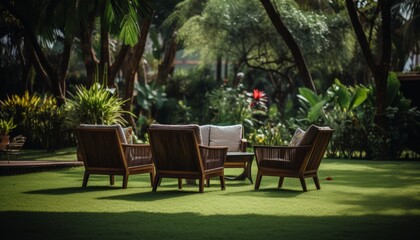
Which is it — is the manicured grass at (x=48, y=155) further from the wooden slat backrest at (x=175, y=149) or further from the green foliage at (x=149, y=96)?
the green foliage at (x=149, y=96)

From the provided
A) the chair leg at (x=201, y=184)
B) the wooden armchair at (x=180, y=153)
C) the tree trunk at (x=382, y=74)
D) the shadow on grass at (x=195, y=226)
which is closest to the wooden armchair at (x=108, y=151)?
the wooden armchair at (x=180, y=153)

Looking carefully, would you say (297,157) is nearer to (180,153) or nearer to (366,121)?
(180,153)

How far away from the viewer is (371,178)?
11719 mm

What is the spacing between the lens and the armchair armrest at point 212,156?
375 inches

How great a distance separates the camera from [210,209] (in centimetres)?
778

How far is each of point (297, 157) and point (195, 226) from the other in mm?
3408

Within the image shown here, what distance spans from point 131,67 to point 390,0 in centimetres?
705

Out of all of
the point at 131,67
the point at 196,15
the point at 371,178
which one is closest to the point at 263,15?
the point at 196,15

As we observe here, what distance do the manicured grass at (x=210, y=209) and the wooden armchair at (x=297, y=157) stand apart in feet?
0.88

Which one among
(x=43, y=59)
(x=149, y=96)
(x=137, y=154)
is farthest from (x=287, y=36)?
(x=149, y=96)

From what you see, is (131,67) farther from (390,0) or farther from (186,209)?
(186,209)

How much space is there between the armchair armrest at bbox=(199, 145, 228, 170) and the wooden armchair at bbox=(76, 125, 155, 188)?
1.06 m

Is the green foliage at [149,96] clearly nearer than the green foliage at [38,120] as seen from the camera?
No

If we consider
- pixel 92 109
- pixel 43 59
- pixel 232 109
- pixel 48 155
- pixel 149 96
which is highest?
pixel 43 59
